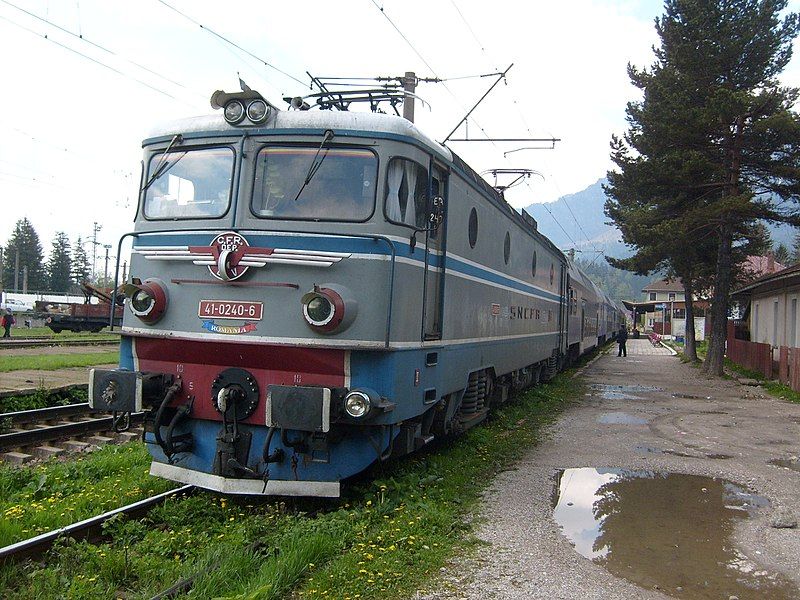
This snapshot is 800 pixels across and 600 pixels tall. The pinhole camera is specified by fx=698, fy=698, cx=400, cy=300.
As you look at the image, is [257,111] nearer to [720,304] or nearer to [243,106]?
[243,106]

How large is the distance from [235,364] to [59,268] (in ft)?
293

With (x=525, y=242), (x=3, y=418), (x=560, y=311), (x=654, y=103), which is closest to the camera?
(x=3, y=418)

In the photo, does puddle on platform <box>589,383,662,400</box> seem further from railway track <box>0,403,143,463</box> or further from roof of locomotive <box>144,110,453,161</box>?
roof of locomotive <box>144,110,453,161</box>

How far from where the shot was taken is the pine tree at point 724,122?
62.2ft

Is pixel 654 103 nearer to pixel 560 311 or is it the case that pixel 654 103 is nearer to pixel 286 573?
pixel 560 311

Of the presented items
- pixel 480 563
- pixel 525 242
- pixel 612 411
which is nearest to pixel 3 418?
pixel 480 563

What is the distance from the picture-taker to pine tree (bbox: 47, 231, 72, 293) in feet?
277

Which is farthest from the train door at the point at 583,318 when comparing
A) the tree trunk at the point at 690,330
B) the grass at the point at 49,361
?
the grass at the point at 49,361

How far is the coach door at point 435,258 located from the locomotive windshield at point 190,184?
74.8 inches

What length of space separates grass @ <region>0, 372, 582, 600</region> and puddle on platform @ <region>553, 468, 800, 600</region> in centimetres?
105

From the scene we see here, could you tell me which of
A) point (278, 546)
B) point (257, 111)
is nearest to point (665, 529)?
point (278, 546)

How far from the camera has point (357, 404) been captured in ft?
18.5

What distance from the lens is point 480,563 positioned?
5.06m

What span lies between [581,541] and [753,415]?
9.34 metres
